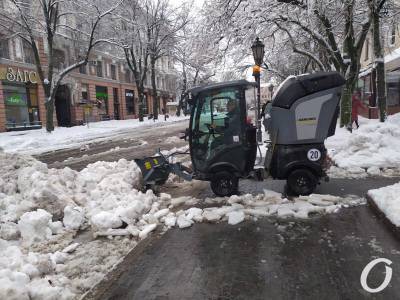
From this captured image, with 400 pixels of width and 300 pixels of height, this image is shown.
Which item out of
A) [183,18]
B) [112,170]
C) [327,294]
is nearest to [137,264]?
[327,294]

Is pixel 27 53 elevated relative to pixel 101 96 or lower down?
elevated

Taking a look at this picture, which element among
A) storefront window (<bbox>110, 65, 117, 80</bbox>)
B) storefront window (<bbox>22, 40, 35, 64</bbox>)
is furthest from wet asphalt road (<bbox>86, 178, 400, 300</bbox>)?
storefront window (<bbox>110, 65, 117, 80</bbox>)

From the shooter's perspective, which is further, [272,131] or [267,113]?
[267,113]

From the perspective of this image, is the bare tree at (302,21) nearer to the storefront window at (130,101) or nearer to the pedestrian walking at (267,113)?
the pedestrian walking at (267,113)

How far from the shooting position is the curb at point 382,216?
499cm

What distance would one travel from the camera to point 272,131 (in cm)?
709

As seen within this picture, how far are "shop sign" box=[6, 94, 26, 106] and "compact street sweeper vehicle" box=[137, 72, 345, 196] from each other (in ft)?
85.2

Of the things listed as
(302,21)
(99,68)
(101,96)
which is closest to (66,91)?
(101,96)

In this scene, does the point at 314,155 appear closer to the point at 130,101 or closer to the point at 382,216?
the point at 382,216

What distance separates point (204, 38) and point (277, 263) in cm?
1322

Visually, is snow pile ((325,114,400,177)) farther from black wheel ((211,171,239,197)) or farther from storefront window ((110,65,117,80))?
storefront window ((110,65,117,80))

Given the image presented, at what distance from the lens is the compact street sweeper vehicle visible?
6816mm

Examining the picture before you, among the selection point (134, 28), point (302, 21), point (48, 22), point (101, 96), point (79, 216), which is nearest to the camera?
point (79, 216)

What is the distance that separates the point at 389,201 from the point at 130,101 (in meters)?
48.5
